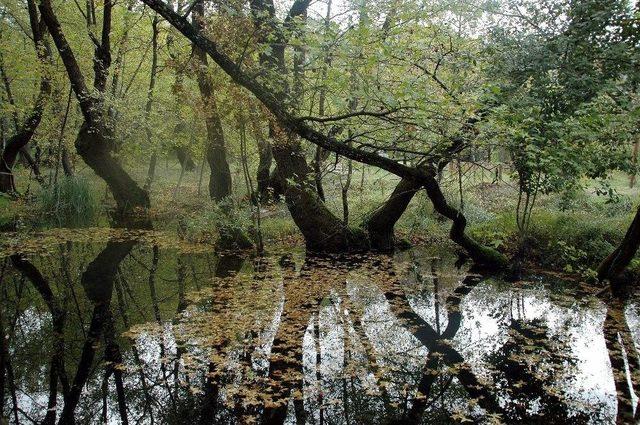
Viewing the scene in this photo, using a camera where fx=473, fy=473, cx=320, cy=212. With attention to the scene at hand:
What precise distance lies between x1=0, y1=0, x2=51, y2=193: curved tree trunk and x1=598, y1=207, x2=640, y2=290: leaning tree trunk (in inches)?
695

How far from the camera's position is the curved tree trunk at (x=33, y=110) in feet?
55.2

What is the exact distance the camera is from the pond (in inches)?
192

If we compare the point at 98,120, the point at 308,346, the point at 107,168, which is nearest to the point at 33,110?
the point at 98,120

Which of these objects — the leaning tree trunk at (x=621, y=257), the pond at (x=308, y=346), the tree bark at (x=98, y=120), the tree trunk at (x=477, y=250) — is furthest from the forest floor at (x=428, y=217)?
the pond at (x=308, y=346)

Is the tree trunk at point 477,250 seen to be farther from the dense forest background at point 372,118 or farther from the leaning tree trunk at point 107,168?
the leaning tree trunk at point 107,168

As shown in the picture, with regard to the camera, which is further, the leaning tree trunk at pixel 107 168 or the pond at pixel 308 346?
the leaning tree trunk at pixel 107 168

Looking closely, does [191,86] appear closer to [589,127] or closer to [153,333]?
[153,333]

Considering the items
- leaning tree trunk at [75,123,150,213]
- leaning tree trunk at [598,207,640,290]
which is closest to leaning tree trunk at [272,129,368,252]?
leaning tree trunk at [598,207,640,290]

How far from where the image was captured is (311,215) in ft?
40.3

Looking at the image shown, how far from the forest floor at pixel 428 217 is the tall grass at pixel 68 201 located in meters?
0.03

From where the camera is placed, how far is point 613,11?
6602mm

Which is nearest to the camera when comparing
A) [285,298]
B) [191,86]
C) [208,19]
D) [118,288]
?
[285,298]

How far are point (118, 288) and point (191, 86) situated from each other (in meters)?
7.48

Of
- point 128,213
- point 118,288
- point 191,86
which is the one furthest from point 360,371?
point 128,213
